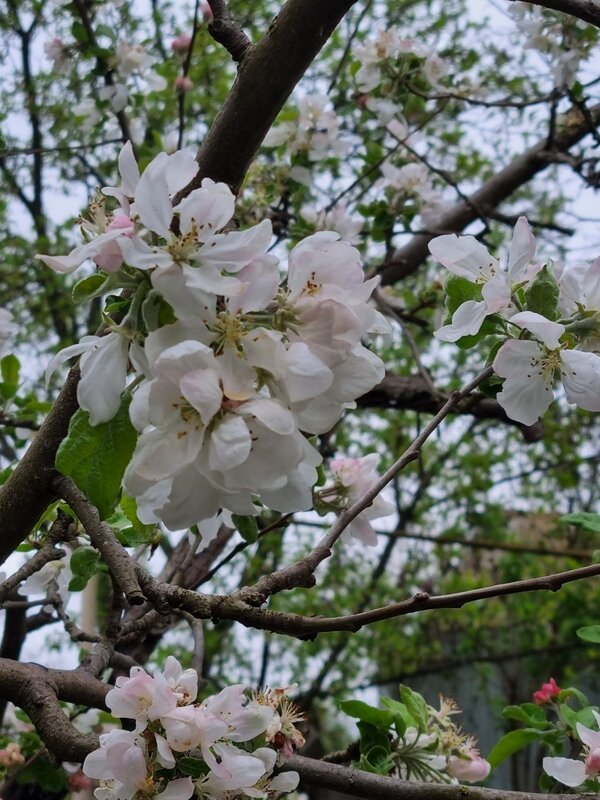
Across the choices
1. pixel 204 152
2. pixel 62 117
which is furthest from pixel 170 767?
pixel 62 117

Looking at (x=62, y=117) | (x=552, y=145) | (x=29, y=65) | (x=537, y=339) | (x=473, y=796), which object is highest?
(x=29, y=65)

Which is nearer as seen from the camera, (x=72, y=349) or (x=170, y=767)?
(x=72, y=349)

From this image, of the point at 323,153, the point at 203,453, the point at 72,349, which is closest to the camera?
the point at 203,453

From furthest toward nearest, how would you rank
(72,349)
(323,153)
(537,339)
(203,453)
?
(323,153)
(537,339)
(72,349)
(203,453)

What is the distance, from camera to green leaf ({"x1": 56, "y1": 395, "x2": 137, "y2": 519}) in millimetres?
852

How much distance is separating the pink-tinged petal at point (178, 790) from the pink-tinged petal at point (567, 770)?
0.61m

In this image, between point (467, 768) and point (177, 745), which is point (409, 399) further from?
point (177, 745)

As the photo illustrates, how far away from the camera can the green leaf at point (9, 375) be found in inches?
77.2

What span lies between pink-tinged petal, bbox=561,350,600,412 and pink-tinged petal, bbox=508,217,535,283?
0.14 m

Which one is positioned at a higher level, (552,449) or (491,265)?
(552,449)

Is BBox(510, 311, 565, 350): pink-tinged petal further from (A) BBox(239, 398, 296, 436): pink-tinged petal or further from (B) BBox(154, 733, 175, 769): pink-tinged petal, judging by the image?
(B) BBox(154, 733, 175, 769): pink-tinged petal

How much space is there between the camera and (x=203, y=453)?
2.46ft

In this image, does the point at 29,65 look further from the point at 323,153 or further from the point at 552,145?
the point at 552,145

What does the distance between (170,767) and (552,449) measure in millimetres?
4907
